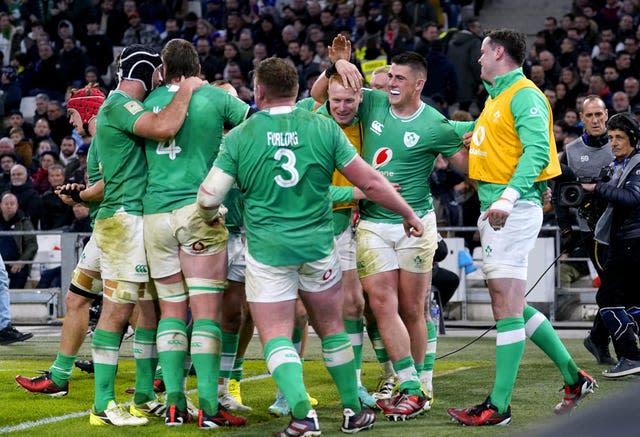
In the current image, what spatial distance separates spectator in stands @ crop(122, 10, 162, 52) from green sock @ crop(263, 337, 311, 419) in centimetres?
1713

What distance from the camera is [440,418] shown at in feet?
22.2

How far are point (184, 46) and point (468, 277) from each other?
27.9ft

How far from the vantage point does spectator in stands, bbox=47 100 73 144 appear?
2038 cm

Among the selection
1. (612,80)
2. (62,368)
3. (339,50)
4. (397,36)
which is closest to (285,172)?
(339,50)

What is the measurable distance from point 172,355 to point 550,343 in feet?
7.46

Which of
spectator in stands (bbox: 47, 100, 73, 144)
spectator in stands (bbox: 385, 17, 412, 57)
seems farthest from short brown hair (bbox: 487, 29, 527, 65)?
spectator in stands (bbox: 47, 100, 73, 144)

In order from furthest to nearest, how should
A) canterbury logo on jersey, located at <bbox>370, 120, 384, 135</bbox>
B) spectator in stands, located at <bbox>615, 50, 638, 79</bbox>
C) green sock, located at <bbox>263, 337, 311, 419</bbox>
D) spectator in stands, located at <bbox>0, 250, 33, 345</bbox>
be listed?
1. spectator in stands, located at <bbox>615, 50, 638, 79</bbox>
2. spectator in stands, located at <bbox>0, 250, 33, 345</bbox>
3. canterbury logo on jersey, located at <bbox>370, 120, 384, 135</bbox>
4. green sock, located at <bbox>263, 337, 311, 419</bbox>

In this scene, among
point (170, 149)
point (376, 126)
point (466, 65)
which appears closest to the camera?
point (170, 149)

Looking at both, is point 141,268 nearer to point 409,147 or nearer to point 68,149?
point 409,147

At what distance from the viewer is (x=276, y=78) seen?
231 inches

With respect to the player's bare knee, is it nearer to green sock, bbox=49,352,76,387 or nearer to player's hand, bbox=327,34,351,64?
green sock, bbox=49,352,76,387

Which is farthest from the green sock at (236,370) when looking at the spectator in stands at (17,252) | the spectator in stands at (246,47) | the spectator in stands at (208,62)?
the spectator in stands at (246,47)

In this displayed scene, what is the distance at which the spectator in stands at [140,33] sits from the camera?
22.2 meters

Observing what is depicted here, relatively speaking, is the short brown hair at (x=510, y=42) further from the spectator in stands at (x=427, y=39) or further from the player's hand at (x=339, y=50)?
the spectator in stands at (x=427, y=39)
